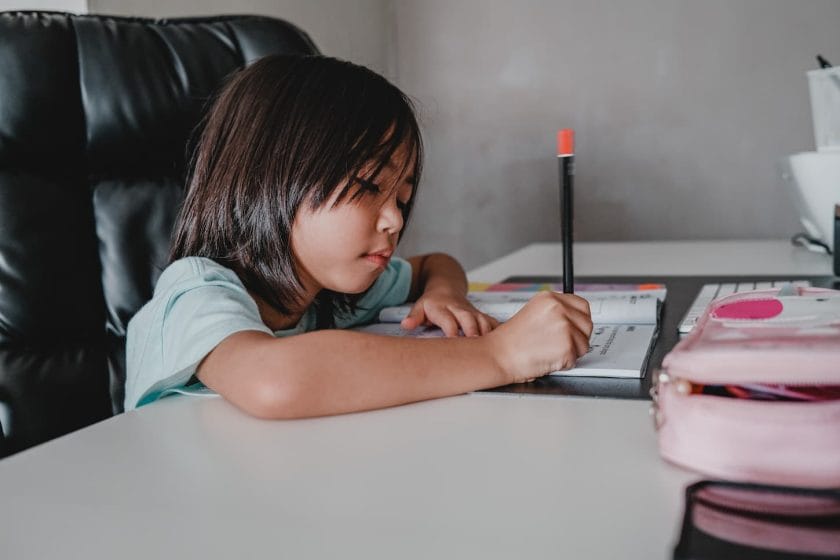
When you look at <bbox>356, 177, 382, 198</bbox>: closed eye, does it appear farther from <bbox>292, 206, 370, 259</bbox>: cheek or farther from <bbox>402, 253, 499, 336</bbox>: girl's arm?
<bbox>402, 253, 499, 336</bbox>: girl's arm

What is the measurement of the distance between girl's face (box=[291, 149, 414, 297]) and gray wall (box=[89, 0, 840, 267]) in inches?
58.2

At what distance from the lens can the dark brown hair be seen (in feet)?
2.97

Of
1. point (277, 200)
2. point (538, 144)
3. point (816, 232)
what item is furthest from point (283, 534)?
point (538, 144)

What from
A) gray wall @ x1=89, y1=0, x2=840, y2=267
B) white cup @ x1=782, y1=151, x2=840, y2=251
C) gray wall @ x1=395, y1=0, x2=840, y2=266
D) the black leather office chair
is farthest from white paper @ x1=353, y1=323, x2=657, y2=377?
gray wall @ x1=395, y1=0, x2=840, y2=266

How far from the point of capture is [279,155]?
91cm

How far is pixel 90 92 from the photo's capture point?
3.44 feet

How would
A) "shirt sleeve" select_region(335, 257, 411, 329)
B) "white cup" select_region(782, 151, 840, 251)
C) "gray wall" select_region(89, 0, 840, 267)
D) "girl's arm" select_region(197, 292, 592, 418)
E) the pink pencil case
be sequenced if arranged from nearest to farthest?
the pink pencil case → "girl's arm" select_region(197, 292, 592, 418) → "shirt sleeve" select_region(335, 257, 411, 329) → "white cup" select_region(782, 151, 840, 251) → "gray wall" select_region(89, 0, 840, 267)

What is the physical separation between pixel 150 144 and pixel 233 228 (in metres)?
0.24

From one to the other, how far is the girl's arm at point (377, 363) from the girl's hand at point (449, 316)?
155mm

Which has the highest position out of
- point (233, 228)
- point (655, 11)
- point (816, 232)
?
point (655, 11)

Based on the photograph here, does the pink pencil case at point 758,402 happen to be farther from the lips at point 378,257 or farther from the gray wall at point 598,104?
the gray wall at point 598,104

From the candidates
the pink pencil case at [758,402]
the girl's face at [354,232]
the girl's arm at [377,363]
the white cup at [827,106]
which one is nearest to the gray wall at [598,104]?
the white cup at [827,106]

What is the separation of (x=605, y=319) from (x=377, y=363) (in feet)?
1.18

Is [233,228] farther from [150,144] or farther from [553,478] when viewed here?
[553,478]
